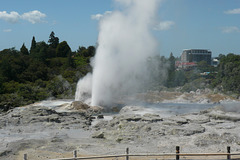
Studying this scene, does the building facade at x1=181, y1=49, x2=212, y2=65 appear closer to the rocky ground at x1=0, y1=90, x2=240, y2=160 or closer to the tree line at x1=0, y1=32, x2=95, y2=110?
the tree line at x1=0, y1=32, x2=95, y2=110

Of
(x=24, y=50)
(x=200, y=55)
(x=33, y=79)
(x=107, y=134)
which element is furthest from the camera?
(x=200, y=55)

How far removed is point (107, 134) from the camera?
Result: 523 inches

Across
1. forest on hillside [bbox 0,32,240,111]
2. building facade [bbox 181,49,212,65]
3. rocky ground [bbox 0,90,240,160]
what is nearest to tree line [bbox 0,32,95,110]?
forest on hillside [bbox 0,32,240,111]

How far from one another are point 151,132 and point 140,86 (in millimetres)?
31027

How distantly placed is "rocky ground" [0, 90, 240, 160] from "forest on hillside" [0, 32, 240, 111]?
29.3ft

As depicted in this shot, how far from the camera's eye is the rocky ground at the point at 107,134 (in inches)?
429

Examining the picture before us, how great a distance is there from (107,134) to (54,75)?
2954 centimetres

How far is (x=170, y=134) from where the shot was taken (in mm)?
13281

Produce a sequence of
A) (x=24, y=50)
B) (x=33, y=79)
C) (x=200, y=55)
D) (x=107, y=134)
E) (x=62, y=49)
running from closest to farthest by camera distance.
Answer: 1. (x=107, y=134)
2. (x=33, y=79)
3. (x=24, y=50)
4. (x=62, y=49)
5. (x=200, y=55)

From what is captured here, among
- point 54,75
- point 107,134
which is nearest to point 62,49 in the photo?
point 54,75

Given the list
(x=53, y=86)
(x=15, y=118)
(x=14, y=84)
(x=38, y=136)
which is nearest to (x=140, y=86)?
(x=53, y=86)

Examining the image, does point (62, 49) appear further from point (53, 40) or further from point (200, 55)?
point (200, 55)

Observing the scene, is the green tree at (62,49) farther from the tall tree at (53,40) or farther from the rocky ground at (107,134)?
the rocky ground at (107,134)

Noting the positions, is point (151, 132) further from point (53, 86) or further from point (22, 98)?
point (53, 86)
